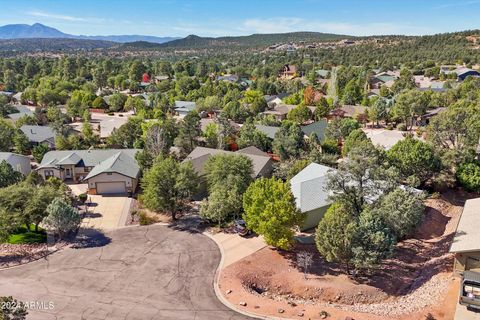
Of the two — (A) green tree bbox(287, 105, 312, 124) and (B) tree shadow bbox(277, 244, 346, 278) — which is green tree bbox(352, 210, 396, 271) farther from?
(A) green tree bbox(287, 105, 312, 124)

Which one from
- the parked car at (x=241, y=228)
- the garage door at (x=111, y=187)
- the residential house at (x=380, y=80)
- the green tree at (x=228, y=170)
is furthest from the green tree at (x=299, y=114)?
the residential house at (x=380, y=80)

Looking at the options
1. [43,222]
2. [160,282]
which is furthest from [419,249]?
[43,222]

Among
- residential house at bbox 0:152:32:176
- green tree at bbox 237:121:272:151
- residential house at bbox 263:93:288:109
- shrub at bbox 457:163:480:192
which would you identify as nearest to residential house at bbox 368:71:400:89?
residential house at bbox 263:93:288:109

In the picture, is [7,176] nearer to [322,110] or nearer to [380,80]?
[322,110]

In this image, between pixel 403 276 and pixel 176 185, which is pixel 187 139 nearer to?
pixel 176 185

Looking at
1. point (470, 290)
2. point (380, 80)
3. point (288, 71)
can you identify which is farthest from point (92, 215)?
point (288, 71)

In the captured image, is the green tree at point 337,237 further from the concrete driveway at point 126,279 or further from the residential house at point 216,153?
the residential house at point 216,153
